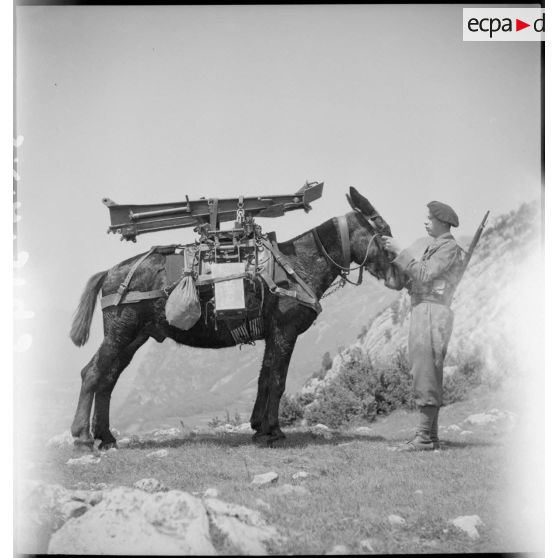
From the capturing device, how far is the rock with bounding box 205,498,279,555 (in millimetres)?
5848

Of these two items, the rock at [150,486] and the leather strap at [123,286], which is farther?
the leather strap at [123,286]

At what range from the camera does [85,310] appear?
855cm

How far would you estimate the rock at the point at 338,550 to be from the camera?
5.86 metres

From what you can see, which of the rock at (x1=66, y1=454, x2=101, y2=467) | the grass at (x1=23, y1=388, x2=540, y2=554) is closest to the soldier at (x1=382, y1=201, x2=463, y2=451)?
the grass at (x1=23, y1=388, x2=540, y2=554)

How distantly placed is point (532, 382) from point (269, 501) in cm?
353

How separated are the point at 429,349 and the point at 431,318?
36cm

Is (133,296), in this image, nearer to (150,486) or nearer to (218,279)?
(218,279)

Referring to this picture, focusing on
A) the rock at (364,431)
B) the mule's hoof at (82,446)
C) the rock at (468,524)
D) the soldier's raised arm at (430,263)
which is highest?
the soldier's raised arm at (430,263)

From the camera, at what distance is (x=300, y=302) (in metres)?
8.21

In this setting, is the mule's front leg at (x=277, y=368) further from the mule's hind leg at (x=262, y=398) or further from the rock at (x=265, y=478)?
the rock at (x=265, y=478)

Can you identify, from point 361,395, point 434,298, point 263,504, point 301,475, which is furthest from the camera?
point 361,395

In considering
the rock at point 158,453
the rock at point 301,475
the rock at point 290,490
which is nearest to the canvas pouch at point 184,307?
the rock at point 158,453

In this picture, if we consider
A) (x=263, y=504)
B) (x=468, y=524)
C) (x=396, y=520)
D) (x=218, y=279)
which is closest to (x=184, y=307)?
(x=218, y=279)

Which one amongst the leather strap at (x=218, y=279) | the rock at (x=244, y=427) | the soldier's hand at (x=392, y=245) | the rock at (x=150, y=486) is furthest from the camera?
the rock at (x=244, y=427)
